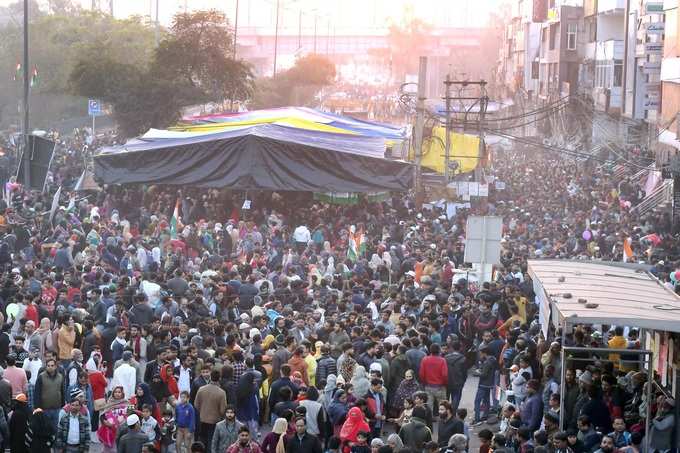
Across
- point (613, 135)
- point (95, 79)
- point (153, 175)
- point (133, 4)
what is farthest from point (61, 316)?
point (133, 4)

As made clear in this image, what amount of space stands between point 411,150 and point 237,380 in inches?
950

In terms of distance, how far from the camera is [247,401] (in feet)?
43.1

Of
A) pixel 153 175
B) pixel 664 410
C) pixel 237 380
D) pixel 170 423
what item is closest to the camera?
pixel 664 410

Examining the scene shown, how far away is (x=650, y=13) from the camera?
44.4m

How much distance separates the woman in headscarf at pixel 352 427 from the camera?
11.6m

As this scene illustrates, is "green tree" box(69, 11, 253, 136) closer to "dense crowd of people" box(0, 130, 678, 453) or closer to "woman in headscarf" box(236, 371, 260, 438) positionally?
"dense crowd of people" box(0, 130, 678, 453)

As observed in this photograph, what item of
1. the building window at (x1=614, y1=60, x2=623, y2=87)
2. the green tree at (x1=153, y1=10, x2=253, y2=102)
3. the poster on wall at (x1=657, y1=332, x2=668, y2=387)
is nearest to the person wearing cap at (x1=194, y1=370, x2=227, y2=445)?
the poster on wall at (x1=657, y1=332, x2=668, y2=387)

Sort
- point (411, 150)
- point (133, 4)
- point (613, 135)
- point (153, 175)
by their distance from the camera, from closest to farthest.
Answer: point (153, 175)
point (411, 150)
point (613, 135)
point (133, 4)

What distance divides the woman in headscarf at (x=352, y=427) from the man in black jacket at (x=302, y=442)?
0.64 m

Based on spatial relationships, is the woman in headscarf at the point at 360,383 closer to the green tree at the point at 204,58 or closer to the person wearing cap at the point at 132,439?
the person wearing cap at the point at 132,439

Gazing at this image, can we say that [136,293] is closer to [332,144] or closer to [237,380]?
[237,380]

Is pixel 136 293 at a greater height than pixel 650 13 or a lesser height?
lesser

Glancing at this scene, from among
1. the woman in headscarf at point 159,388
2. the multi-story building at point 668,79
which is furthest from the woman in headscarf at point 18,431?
the multi-story building at point 668,79

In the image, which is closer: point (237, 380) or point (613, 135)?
point (237, 380)
